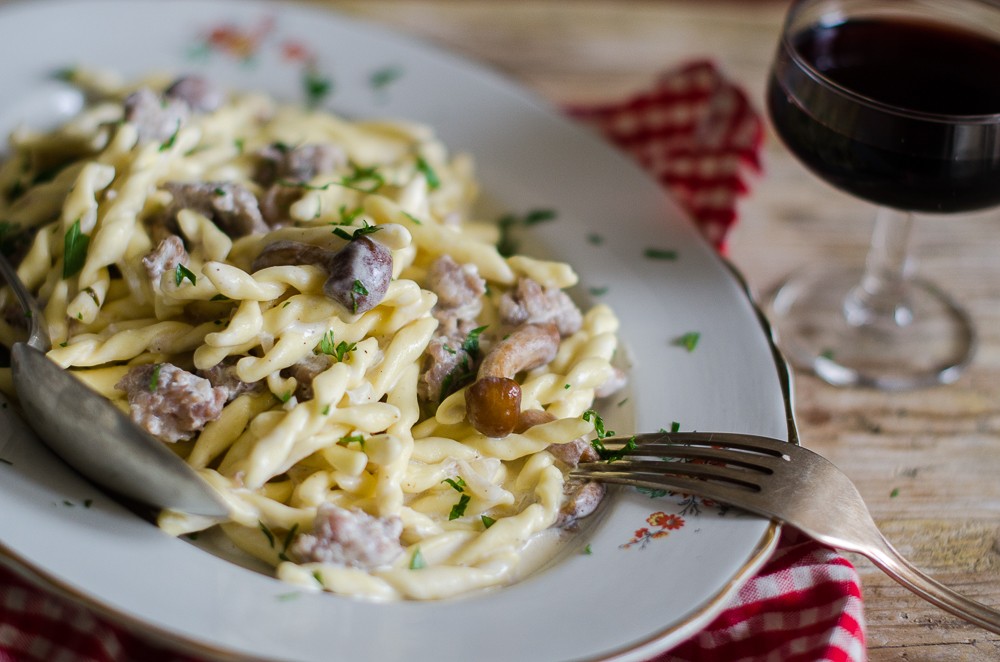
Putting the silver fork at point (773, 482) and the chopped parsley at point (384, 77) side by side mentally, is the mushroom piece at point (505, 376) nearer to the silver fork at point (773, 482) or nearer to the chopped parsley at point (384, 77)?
the silver fork at point (773, 482)

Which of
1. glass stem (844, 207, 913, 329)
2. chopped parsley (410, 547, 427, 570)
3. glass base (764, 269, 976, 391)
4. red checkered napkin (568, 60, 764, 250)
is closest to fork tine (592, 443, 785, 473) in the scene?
chopped parsley (410, 547, 427, 570)

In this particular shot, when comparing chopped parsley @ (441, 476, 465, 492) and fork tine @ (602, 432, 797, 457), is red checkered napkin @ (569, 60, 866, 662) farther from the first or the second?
chopped parsley @ (441, 476, 465, 492)

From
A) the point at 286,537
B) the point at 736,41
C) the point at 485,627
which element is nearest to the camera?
the point at 485,627

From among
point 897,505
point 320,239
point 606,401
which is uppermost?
point 320,239

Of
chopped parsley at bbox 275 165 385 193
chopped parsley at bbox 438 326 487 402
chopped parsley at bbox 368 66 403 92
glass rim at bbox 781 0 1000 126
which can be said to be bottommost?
chopped parsley at bbox 438 326 487 402

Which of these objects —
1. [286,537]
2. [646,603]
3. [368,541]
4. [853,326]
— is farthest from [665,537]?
[853,326]

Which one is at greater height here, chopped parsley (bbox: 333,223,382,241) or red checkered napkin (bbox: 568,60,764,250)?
chopped parsley (bbox: 333,223,382,241)

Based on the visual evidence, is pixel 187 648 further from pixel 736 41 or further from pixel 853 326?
pixel 736 41
